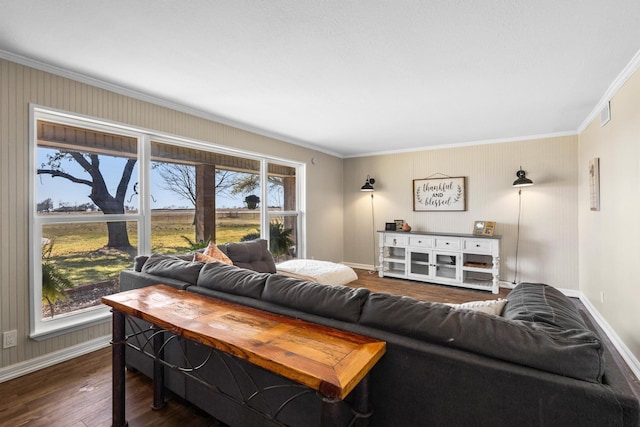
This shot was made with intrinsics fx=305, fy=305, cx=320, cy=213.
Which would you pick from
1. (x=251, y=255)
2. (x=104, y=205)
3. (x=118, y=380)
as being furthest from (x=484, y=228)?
(x=104, y=205)

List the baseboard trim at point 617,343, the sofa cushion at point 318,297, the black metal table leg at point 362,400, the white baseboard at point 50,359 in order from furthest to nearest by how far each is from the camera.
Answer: the baseboard trim at point 617,343 < the white baseboard at point 50,359 < the sofa cushion at point 318,297 < the black metal table leg at point 362,400

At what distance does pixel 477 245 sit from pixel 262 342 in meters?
4.31

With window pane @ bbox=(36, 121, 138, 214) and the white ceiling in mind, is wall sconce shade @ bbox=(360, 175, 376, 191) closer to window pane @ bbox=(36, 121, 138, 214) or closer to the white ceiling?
the white ceiling

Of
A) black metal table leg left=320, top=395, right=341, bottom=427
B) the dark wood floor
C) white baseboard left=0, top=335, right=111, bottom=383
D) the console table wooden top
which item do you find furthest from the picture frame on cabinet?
white baseboard left=0, top=335, right=111, bottom=383

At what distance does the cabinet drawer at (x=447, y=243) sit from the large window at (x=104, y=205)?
10.5 feet

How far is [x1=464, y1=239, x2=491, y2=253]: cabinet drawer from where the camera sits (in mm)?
4547

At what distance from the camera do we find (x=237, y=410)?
157 centimetres

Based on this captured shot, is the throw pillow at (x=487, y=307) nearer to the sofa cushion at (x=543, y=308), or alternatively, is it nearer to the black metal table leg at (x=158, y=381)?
the sofa cushion at (x=543, y=308)

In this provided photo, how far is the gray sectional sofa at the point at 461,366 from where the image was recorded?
0.91 m

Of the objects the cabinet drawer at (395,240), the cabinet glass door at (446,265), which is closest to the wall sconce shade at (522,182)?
the cabinet glass door at (446,265)

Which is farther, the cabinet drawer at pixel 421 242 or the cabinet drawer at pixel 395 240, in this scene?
the cabinet drawer at pixel 395 240

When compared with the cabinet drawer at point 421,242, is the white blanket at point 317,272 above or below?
below

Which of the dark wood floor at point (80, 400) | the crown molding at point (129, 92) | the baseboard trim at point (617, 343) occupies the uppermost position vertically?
the crown molding at point (129, 92)

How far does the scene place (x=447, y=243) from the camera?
15.8ft
